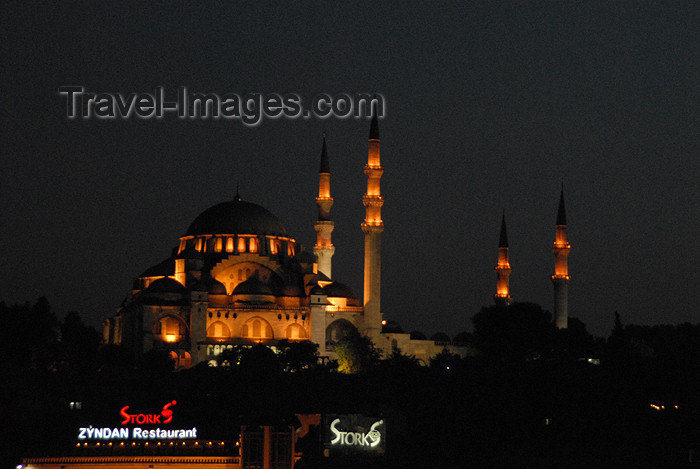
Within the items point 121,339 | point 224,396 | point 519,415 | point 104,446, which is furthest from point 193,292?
point 104,446

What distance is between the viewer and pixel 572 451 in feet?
175

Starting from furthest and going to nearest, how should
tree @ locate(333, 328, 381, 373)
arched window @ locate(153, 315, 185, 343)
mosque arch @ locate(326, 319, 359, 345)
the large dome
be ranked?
1. the large dome
2. mosque arch @ locate(326, 319, 359, 345)
3. arched window @ locate(153, 315, 185, 343)
4. tree @ locate(333, 328, 381, 373)

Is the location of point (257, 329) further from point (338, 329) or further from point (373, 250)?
point (373, 250)

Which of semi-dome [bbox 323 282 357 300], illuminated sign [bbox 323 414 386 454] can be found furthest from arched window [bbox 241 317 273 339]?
illuminated sign [bbox 323 414 386 454]

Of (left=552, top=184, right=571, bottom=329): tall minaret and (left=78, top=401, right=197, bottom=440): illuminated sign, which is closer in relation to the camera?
(left=78, top=401, right=197, bottom=440): illuminated sign

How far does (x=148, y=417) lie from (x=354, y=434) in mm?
7374

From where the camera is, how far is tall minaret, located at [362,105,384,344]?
80812 millimetres

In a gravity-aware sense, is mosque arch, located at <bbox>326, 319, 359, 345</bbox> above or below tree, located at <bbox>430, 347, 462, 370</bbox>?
above

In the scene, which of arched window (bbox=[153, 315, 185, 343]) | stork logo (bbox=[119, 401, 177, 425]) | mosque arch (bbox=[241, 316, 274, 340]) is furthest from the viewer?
mosque arch (bbox=[241, 316, 274, 340])

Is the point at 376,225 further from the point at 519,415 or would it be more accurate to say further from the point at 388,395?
the point at 519,415

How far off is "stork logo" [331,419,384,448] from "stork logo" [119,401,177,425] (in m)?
5.86

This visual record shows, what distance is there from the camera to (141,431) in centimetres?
4538

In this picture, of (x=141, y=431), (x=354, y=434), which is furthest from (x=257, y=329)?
(x=141, y=431)

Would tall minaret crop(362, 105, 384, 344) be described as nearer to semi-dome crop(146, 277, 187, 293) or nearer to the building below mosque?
the building below mosque
